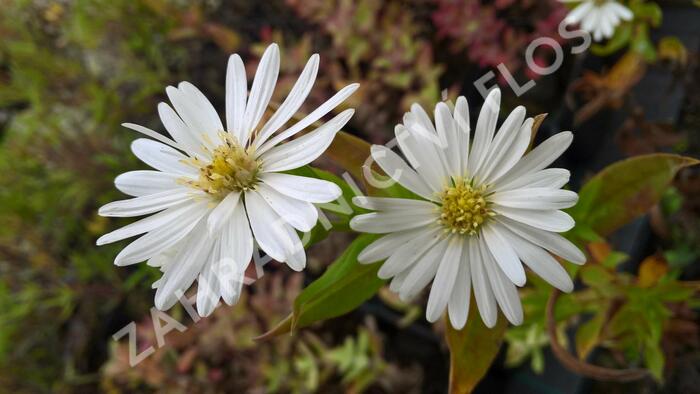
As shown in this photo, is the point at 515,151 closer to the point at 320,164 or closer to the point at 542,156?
the point at 542,156

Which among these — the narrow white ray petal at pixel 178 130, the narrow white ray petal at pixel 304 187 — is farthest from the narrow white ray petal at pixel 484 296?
the narrow white ray petal at pixel 178 130

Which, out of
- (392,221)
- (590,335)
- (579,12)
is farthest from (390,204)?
(579,12)

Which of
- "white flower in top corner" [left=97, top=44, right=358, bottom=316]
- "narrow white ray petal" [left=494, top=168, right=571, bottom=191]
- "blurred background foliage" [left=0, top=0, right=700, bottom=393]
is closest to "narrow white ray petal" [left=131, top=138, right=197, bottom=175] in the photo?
"white flower in top corner" [left=97, top=44, right=358, bottom=316]

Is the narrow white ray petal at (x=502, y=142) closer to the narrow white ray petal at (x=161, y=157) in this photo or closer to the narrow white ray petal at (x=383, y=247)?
the narrow white ray petal at (x=383, y=247)

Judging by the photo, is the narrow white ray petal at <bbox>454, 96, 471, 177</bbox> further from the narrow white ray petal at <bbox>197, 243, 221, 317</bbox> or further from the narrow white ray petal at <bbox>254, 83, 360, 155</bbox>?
the narrow white ray petal at <bbox>197, 243, 221, 317</bbox>

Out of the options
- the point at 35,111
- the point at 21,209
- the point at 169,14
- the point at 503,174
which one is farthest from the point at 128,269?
the point at 503,174

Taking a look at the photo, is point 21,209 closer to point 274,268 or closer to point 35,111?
point 35,111
